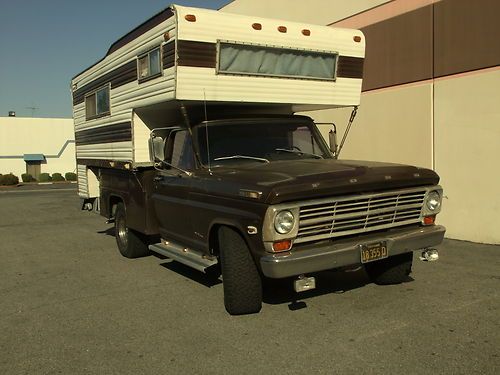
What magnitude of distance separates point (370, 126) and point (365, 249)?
21.1 feet

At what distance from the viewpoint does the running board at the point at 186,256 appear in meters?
5.51

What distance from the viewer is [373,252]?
487cm

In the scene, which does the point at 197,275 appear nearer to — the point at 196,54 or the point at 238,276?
the point at 238,276

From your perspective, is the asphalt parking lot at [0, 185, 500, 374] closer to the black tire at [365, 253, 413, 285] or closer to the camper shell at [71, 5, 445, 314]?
the black tire at [365, 253, 413, 285]

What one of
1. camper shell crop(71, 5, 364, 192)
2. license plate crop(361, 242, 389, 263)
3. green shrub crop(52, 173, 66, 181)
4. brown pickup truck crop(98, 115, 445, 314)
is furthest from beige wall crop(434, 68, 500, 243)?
green shrub crop(52, 173, 66, 181)

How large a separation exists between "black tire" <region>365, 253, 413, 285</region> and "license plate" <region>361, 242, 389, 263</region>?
1.00 metres

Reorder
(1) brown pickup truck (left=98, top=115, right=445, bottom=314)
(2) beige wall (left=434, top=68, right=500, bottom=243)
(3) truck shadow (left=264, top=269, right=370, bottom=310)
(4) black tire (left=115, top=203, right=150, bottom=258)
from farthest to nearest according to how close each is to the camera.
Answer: (2) beige wall (left=434, top=68, right=500, bottom=243) < (4) black tire (left=115, top=203, right=150, bottom=258) < (3) truck shadow (left=264, top=269, right=370, bottom=310) < (1) brown pickup truck (left=98, top=115, right=445, bottom=314)

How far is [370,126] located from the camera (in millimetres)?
10797

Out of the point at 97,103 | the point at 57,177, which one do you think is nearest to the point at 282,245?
the point at 97,103

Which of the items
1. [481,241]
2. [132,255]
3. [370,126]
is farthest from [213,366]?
[370,126]

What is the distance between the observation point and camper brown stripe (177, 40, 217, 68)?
18.9ft

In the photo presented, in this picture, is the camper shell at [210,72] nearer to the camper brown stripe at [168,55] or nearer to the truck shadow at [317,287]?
the camper brown stripe at [168,55]

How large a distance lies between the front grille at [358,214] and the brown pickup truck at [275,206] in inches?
0.4

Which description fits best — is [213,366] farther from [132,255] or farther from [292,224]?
[132,255]
